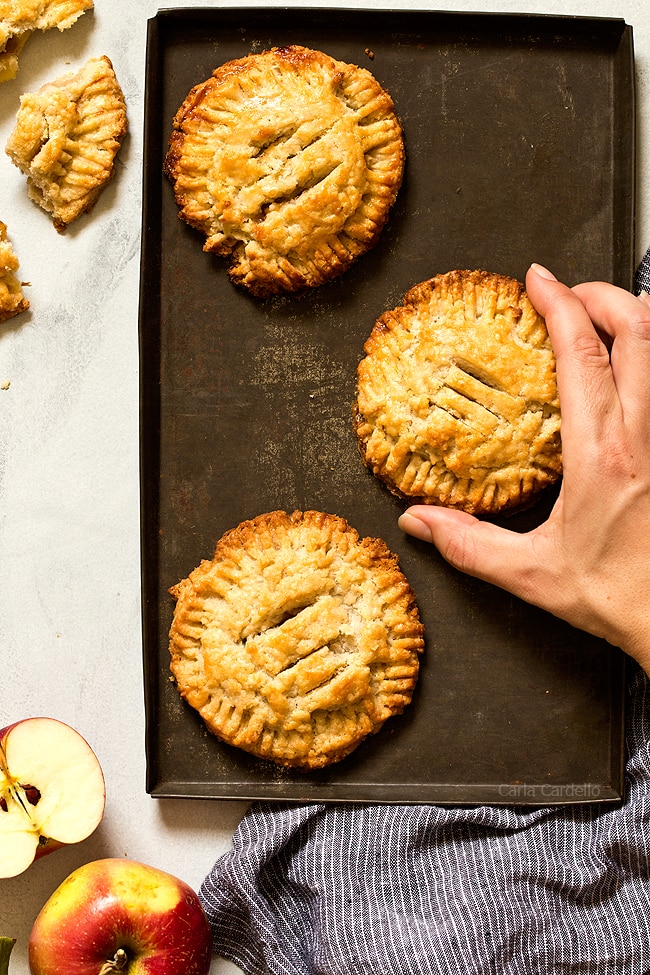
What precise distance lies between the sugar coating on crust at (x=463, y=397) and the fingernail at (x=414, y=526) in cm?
6

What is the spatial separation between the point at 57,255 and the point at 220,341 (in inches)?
17.8


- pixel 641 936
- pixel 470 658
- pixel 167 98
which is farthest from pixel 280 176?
pixel 641 936

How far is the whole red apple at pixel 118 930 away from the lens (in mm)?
1987

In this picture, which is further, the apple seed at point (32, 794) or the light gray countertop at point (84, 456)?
the light gray countertop at point (84, 456)

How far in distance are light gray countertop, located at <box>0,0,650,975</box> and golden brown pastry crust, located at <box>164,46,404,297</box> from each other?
0.21 metres

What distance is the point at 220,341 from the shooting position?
2.20 m

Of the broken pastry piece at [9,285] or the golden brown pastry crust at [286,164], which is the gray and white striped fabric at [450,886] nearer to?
the golden brown pastry crust at [286,164]

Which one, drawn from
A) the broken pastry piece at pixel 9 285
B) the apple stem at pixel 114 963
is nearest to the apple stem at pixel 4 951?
the apple stem at pixel 114 963

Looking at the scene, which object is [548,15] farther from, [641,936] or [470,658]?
[641,936]

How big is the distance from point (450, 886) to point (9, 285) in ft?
5.56

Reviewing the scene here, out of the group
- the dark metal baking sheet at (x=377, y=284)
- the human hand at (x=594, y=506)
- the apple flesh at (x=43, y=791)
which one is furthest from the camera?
the dark metal baking sheet at (x=377, y=284)

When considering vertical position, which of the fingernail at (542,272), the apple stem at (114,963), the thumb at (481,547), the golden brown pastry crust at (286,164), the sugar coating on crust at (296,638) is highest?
the golden brown pastry crust at (286,164)

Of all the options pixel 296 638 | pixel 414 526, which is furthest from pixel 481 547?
pixel 296 638

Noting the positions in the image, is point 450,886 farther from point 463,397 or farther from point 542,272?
point 542,272
